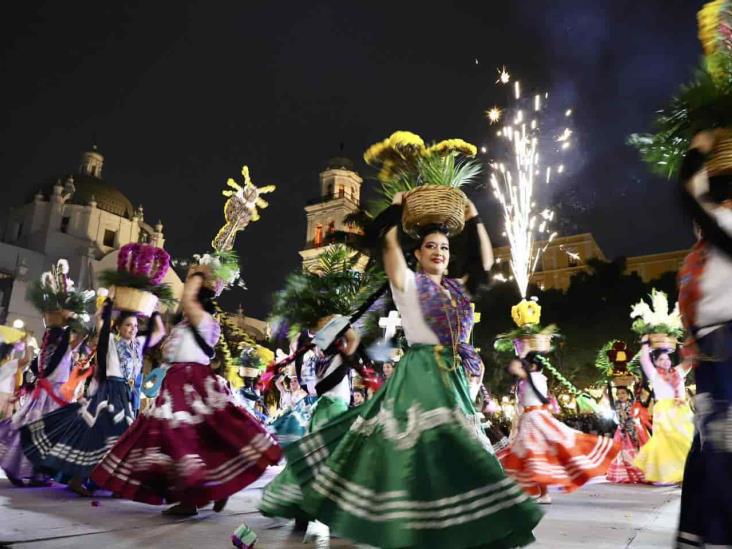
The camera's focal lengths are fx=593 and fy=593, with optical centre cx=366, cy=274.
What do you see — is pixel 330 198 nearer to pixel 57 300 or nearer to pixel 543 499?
pixel 57 300

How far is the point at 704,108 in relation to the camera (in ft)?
9.28

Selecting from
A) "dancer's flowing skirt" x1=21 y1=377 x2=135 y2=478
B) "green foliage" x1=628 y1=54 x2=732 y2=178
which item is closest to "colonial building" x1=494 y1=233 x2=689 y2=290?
"dancer's flowing skirt" x1=21 y1=377 x2=135 y2=478

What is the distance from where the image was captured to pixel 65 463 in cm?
589

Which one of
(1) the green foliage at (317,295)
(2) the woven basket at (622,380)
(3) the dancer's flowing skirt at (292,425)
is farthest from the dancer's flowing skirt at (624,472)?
(1) the green foliage at (317,295)

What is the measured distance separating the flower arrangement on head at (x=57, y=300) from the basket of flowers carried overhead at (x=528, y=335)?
5.50 m

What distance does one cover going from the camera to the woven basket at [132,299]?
20.7ft

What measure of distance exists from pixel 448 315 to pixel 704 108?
169cm

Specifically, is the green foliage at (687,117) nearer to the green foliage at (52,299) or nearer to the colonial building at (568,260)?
the green foliage at (52,299)

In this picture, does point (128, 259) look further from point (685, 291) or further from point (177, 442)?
point (685, 291)

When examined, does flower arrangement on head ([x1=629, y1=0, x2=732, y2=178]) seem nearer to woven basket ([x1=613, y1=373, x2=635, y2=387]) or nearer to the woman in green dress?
the woman in green dress

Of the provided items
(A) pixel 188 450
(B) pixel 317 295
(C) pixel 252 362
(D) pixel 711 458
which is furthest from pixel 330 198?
(D) pixel 711 458

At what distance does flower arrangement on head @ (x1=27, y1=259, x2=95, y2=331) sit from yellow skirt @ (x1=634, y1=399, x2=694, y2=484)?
839 centimetres

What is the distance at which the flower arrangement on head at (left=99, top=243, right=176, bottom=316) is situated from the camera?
6309 mm

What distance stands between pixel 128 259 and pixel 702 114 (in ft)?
18.0
